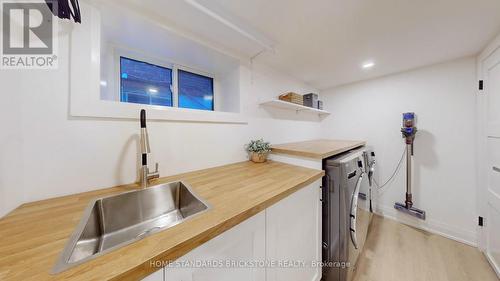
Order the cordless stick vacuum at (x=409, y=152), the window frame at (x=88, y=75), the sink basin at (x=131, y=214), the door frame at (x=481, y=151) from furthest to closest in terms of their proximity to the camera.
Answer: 1. the cordless stick vacuum at (x=409, y=152)
2. the door frame at (x=481, y=151)
3. the window frame at (x=88, y=75)
4. the sink basin at (x=131, y=214)

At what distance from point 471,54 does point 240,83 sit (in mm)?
2443

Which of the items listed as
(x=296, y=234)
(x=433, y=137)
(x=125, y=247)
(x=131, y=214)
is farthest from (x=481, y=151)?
(x=131, y=214)

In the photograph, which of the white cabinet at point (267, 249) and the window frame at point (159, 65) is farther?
the window frame at point (159, 65)

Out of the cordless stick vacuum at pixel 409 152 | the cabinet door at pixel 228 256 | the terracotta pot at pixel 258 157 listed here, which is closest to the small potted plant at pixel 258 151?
the terracotta pot at pixel 258 157

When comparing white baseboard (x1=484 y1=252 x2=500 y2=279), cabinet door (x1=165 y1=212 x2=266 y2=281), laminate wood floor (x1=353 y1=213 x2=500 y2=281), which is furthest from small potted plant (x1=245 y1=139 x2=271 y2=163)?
white baseboard (x1=484 y1=252 x2=500 y2=279)

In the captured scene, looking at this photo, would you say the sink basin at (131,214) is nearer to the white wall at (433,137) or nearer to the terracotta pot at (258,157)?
the terracotta pot at (258,157)

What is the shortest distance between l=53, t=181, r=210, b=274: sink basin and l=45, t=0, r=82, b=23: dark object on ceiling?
3.05ft

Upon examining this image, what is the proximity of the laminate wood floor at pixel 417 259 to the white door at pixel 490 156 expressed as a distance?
14 centimetres

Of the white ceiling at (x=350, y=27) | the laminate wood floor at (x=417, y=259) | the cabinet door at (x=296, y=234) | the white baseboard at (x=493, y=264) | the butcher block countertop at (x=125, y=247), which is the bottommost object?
the laminate wood floor at (x=417, y=259)

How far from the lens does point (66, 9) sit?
0.73 metres

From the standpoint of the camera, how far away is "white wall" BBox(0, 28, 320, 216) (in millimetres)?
665

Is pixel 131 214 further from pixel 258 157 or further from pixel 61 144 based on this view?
pixel 258 157

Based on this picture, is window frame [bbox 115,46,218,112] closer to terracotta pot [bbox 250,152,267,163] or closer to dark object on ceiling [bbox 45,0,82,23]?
dark object on ceiling [bbox 45,0,82,23]

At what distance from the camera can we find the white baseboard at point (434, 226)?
1673 mm
